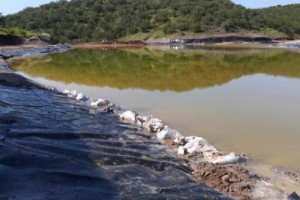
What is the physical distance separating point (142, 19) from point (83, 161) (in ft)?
344

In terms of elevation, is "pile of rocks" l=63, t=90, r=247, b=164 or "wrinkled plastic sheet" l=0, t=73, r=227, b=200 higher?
"wrinkled plastic sheet" l=0, t=73, r=227, b=200

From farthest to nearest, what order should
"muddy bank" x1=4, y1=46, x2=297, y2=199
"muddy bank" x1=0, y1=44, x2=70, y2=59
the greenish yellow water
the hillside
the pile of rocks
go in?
1. the hillside
2. "muddy bank" x1=0, y1=44, x2=70, y2=59
3. the greenish yellow water
4. the pile of rocks
5. "muddy bank" x1=4, y1=46, x2=297, y2=199

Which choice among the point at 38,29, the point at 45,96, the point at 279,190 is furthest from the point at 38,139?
the point at 38,29

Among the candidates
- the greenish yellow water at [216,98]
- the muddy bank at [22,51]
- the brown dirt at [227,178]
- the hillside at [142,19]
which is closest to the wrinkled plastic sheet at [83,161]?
the brown dirt at [227,178]

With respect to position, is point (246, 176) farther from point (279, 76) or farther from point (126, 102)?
point (279, 76)

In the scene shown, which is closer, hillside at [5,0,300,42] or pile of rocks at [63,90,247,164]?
pile of rocks at [63,90,247,164]

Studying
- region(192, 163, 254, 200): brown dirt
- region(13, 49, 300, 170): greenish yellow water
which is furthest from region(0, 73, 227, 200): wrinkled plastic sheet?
region(13, 49, 300, 170): greenish yellow water

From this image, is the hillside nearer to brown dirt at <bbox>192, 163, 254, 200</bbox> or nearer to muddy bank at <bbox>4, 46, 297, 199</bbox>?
muddy bank at <bbox>4, 46, 297, 199</bbox>

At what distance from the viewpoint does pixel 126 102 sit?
19.8 meters

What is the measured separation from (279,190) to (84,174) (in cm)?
386

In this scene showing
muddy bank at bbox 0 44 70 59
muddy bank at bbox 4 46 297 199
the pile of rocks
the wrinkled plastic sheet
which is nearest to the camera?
the wrinkled plastic sheet

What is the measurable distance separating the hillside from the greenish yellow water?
70585 millimetres

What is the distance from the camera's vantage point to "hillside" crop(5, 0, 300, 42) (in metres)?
106

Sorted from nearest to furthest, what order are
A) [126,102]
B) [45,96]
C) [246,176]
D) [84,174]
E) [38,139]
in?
[84,174] < [246,176] < [38,139] < [45,96] < [126,102]
